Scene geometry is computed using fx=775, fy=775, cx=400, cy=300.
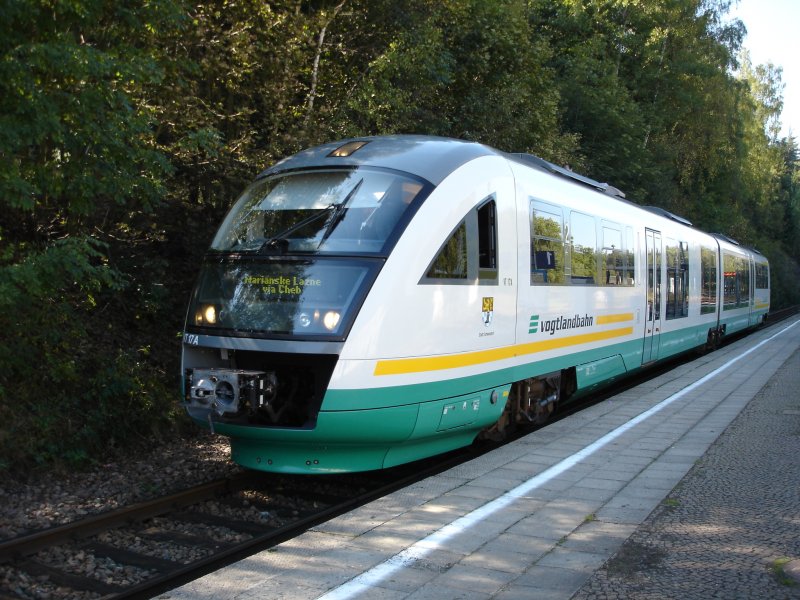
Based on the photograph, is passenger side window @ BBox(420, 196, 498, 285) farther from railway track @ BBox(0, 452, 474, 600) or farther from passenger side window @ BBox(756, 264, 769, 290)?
passenger side window @ BBox(756, 264, 769, 290)

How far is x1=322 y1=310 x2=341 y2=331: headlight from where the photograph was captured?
6.24m

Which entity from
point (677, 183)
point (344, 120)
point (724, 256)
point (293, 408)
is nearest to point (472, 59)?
point (344, 120)

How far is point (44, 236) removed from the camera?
10008 mm

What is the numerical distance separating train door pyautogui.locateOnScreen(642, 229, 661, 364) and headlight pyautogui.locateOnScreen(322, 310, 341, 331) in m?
8.49

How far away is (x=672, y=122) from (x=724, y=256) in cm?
2107

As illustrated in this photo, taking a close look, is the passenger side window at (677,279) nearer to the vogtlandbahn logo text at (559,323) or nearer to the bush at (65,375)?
the vogtlandbahn logo text at (559,323)

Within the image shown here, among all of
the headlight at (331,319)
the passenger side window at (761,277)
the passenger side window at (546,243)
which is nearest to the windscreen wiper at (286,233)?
the headlight at (331,319)

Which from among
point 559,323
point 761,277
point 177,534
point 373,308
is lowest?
point 177,534

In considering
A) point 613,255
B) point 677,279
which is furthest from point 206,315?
point 677,279

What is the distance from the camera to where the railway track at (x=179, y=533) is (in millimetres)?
5012

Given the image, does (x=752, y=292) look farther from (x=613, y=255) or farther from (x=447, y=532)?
(x=447, y=532)

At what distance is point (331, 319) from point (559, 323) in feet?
13.1

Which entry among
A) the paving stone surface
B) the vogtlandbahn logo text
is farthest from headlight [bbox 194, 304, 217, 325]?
the paving stone surface

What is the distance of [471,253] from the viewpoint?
24.0ft
